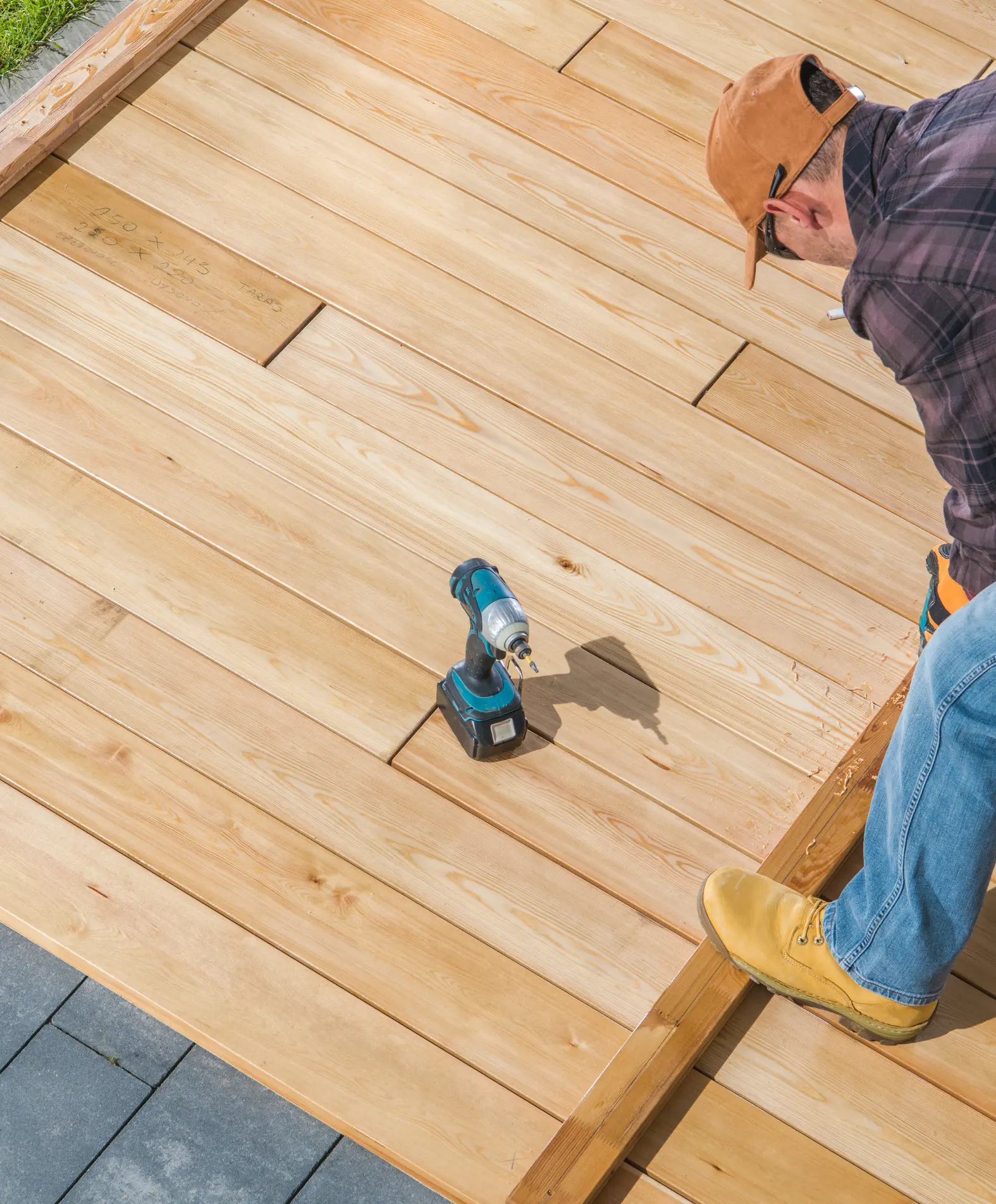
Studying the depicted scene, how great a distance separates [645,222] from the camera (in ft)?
7.70

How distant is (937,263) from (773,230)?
30cm

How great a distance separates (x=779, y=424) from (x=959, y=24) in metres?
1.24

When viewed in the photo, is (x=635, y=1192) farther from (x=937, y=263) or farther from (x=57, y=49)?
(x=57, y=49)

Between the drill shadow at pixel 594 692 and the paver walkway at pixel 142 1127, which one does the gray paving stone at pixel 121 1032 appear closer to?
the paver walkway at pixel 142 1127

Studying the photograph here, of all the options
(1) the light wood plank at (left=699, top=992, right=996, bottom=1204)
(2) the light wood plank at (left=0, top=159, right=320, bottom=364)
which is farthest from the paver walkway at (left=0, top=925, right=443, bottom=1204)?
(2) the light wood plank at (left=0, top=159, right=320, bottom=364)

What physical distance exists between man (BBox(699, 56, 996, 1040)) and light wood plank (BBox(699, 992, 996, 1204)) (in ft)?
0.22

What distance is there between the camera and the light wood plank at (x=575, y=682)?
5.91 feet

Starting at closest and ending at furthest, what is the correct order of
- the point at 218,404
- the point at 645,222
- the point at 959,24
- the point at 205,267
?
1. the point at 218,404
2. the point at 205,267
3. the point at 645,222
4. the point at 959,24

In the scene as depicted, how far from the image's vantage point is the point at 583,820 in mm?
1758

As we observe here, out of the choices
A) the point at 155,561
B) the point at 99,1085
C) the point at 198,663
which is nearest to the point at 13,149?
the point at 155,561

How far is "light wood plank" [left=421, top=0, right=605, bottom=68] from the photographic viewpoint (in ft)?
8.29

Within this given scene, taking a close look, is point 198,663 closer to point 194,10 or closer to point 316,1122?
point 316,1122

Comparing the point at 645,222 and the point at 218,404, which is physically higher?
the point at 645,222

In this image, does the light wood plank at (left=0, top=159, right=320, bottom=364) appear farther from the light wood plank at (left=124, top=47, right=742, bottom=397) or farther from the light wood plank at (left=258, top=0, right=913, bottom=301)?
the light wood plank at (left=258, top=0, right=913, bottom=301)
